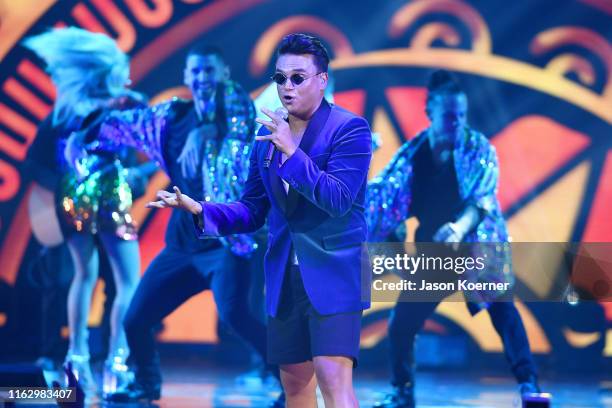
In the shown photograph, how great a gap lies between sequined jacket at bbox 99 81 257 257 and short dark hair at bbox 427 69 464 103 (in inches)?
43.8

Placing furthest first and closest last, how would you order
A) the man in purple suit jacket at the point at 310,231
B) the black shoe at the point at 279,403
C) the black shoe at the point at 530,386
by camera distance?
the black shoe at the point at 530,386
the black shoe at the point at 279,403
the man in purple suit jacket at the point at 310,231

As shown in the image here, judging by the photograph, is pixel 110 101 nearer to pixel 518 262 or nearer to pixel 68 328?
pixel 68 328

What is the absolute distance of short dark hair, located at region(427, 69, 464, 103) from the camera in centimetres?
548

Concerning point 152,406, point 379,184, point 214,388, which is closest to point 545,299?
point 379,184

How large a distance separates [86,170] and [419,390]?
2.47m

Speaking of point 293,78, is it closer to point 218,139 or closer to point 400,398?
point 218,139

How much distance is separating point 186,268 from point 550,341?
2.34 meters

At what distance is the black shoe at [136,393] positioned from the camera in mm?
5266

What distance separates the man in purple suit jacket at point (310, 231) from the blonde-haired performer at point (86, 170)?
276cm

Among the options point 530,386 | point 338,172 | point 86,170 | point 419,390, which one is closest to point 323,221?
point 338,172

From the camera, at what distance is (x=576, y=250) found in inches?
218

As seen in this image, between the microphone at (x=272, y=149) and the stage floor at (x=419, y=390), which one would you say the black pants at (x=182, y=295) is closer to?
the stage floor at (x=419, y=390)

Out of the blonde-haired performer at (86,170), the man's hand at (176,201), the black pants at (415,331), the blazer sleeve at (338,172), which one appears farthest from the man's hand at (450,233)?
the man's hand at (176,201)

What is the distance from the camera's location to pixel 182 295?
5.42 metres
